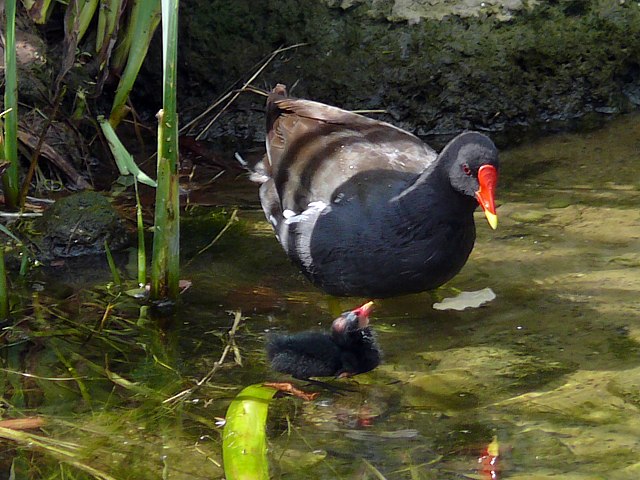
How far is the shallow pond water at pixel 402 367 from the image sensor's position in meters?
2.75

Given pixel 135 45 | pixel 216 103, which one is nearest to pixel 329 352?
pixel 135 45

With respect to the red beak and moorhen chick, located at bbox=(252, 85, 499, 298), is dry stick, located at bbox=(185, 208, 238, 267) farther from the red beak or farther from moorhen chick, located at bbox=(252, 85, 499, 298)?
the red beak

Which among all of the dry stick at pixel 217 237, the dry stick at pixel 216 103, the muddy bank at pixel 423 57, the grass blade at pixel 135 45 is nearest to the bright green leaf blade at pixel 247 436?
the dry stick at pixel 217 237

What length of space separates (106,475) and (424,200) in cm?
160

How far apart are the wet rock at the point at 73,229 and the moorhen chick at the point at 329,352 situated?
129cm

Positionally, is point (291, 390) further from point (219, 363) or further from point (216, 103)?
point (216, 103)

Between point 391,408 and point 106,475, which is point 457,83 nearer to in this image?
point 391,408

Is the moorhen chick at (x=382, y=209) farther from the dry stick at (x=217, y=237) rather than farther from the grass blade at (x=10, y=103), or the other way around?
the grass blade at (x=10, y=103)

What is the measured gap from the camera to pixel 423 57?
5723 mm

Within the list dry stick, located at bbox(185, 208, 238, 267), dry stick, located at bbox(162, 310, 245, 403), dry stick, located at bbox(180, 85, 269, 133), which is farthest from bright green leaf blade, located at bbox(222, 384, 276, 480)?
dry stick, located at bbox(180, 85, 269, 133)

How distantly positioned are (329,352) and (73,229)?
5.02 ft

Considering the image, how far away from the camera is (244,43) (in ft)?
19.1

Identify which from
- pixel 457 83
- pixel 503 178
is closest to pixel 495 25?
pixel 457 83

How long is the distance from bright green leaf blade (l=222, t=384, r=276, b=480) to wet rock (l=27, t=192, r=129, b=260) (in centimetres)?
155
